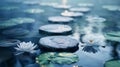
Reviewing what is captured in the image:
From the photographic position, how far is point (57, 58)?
113 inches

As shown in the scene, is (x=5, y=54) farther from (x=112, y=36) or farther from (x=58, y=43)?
(x=112, y=36)

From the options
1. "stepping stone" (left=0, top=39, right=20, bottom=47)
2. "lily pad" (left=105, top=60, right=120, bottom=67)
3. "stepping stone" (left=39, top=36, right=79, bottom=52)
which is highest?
"stepping stone" (left=0, top=39, right=20, bottom=47)

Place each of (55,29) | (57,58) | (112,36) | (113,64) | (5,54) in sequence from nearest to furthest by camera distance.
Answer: (113,64), (57,58), (5,54), (112,36), (55,29)

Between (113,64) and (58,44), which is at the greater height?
(58,44)

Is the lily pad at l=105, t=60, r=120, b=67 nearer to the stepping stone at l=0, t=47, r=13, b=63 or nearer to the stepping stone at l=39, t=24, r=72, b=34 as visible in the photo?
the stepping stone at l=0, t=47, r=13, b=63

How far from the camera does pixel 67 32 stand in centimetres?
439

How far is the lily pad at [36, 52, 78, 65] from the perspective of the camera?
275 centimetres

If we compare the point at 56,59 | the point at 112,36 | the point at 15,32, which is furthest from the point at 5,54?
the point at 112,36

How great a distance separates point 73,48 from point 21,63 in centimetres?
99

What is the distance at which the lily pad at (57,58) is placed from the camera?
9.04 ft

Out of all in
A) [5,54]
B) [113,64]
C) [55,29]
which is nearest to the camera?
[113,64]

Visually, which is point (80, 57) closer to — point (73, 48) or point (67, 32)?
point (73, 48)

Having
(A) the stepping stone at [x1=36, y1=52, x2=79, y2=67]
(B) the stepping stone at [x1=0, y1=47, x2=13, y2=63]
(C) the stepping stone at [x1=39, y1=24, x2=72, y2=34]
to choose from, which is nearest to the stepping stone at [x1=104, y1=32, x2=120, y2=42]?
(C) the stepping stone at [x1=39, y1=24, x2=72, y2=34]

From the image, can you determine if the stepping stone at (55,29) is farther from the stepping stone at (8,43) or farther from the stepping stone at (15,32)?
the stepping stone at (8,43)
